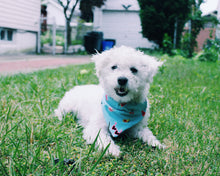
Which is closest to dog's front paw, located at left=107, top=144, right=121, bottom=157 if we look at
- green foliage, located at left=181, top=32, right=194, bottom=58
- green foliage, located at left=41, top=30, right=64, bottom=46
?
green foliage, located at left=181, top=32, right=194, bottom=58

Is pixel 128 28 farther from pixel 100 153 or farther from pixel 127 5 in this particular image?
pixel 100 153

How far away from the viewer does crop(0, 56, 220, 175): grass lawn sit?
1.61 meters

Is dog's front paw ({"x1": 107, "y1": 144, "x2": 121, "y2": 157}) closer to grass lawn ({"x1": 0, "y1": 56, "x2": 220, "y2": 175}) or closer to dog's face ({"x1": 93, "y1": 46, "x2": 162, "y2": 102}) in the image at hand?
grass lawn ({"x1": 0, "y1": 56, "x2": 220, "y2": 175})

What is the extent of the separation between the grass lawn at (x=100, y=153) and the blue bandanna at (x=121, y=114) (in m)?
0.17

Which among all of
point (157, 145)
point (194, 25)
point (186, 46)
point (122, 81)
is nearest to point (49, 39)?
point (186, 46)

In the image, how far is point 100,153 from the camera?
1868 millimetres

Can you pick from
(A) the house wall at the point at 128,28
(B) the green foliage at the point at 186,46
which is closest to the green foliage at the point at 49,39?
(A) the house wall at the point at 128,28

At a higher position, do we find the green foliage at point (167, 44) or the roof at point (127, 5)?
the roof at point (127, 5)

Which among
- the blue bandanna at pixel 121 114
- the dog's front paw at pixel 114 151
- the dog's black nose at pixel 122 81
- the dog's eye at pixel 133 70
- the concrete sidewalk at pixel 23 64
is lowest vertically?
the dog's front paw at pixel 114 151

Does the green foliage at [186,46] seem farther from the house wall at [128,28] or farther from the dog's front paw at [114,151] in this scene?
the dog's front paw at [114,151]

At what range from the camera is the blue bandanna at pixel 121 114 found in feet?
7.43

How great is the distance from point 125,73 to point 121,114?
0.44 metres

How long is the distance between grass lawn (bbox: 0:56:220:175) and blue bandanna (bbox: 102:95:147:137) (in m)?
0.17

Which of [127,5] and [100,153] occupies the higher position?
[127,5]
